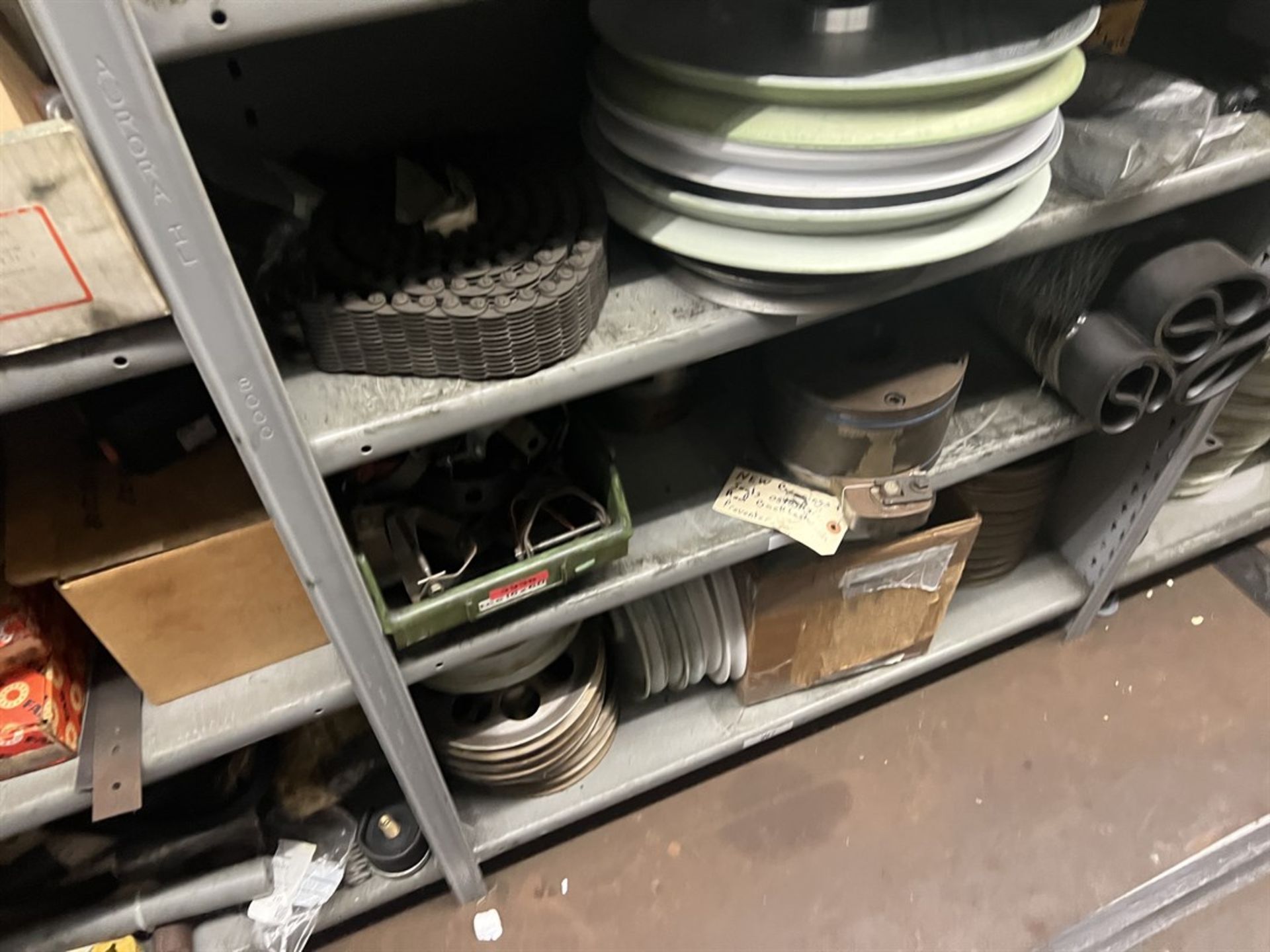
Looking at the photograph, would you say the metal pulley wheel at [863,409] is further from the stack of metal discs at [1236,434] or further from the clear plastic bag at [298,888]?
the clear plastic bag at [298,888]

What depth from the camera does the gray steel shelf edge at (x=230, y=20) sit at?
44cm

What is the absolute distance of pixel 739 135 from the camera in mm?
618

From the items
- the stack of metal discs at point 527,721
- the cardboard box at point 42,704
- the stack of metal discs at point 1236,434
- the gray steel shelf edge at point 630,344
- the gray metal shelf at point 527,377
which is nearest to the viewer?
the gray metal shelf at point 527,377

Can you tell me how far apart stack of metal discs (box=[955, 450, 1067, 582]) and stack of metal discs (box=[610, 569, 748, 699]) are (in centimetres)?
34

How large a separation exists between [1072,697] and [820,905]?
52cm

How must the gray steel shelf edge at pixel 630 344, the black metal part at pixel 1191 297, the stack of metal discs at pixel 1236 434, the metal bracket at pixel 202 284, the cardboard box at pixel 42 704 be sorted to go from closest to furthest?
the metal bracket at pixel 202 284 → the gray steel shelf edge at pixel 630 344 → the cardboard box at pixel 42 704 → the black metal part at pixel 1191 297 → the stack of metal discs at pixel 1236 434

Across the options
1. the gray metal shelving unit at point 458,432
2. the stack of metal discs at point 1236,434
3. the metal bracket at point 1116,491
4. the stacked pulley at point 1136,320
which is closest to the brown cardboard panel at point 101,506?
the gray metal shelving unit at point 458,432

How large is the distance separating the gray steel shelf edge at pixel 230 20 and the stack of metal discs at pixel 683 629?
2.60 feet

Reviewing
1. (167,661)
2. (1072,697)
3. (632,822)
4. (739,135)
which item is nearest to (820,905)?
(632,822)

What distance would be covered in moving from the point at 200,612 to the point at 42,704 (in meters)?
0.15

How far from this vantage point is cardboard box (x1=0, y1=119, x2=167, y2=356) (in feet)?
1.50

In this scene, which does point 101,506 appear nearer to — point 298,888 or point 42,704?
point 42,704

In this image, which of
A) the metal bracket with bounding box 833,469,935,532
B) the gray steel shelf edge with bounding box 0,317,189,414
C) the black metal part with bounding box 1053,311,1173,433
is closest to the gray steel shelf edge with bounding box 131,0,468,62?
the gray steel shelf edge with bounding box 0,317,189,414

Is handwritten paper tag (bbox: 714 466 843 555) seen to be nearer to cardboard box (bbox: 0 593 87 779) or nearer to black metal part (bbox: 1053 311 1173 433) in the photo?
black metal part (bbox: 1053 311 1173 433)
